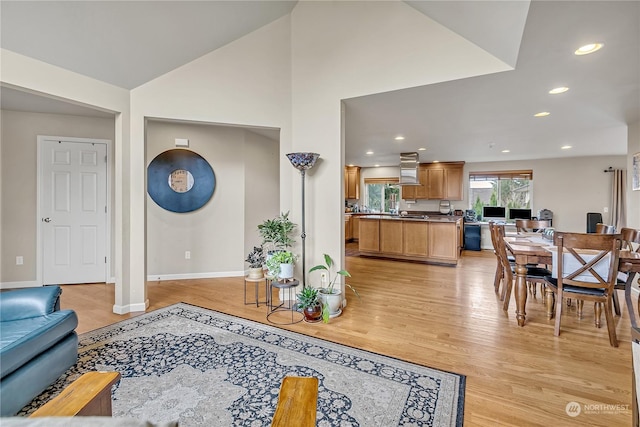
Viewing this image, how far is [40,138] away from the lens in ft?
13.5

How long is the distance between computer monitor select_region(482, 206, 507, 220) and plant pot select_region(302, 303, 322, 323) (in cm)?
650

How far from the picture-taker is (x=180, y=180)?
4547 mm

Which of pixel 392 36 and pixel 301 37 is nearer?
pixel 392 36

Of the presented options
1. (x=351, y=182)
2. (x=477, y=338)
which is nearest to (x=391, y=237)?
(x=351, y=182)

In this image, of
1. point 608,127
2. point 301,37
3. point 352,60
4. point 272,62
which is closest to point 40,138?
point 272,62

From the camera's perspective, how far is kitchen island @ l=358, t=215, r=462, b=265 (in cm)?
575

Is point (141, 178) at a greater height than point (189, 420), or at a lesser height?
greater

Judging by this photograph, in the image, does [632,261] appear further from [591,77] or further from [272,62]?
[272,62]

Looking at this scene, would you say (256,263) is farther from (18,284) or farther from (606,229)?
(606,229)

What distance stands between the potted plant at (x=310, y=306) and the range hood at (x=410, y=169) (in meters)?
4.47

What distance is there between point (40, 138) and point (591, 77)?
6.63 m

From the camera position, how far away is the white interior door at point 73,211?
165 inches

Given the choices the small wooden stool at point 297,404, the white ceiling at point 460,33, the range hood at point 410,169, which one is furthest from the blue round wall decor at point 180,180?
the range hood at point 410,169

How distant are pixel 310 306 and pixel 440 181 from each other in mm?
6309
